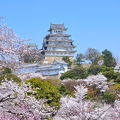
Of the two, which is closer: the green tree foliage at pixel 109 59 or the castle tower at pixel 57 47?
the green tree foliage at pixel 109 59

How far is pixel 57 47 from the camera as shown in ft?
173

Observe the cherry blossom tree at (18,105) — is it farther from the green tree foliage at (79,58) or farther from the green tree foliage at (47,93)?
the green tree foliage at (79,58)

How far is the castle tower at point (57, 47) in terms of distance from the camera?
52.5 metres

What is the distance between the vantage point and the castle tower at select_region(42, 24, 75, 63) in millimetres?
52500

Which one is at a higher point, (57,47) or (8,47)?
(57,47)

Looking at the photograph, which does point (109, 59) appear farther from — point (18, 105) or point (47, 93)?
point (18, 105)

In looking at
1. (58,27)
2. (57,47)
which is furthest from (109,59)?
(58,27)

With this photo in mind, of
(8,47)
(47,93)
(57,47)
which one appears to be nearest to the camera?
(8,47)

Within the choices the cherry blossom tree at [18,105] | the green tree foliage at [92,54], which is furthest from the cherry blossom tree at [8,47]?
the green tree foliage at [92,54]

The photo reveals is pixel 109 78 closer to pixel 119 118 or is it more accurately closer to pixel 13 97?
pixel 119 118

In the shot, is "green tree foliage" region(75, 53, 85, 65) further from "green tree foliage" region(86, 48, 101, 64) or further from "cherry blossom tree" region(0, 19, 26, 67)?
"cherry blossom tree" region(0, 19, 26, 67)

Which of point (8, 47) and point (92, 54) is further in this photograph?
point (92, 54)

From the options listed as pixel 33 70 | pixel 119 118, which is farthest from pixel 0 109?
pixel 33 70

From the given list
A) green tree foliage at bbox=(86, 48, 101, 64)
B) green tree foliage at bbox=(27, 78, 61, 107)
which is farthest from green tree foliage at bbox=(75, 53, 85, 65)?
green tree foliage at bbox=(27, 78, 61, 107)
